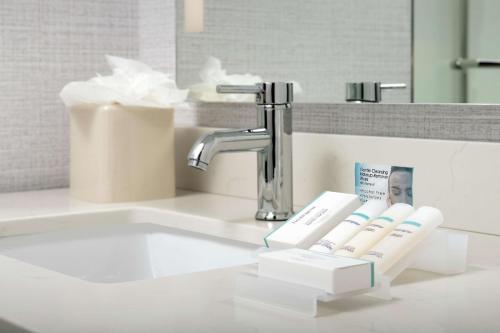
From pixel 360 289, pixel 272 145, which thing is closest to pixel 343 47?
pixel 272 145

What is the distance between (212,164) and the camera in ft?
4.95

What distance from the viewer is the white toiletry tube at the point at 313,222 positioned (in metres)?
0.94

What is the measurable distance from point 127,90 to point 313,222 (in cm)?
56

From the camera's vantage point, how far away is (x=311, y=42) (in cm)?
131

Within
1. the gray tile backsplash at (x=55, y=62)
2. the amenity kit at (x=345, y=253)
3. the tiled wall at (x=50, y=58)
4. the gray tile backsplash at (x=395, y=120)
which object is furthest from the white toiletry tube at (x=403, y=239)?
the tiled wall at (x=50, y=58)

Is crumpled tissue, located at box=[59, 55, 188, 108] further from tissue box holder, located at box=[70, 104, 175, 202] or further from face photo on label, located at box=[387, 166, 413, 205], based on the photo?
face photo on label, located at box=[387, 166, 413, 205]

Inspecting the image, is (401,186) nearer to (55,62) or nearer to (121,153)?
(121,153)

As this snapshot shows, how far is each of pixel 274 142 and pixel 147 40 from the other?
1.84ft

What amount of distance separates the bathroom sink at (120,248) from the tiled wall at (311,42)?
0.28m

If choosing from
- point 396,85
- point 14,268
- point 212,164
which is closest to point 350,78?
point 396,85

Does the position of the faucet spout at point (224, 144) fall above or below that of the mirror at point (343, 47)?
below

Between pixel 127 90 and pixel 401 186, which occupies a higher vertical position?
pixel 127 90

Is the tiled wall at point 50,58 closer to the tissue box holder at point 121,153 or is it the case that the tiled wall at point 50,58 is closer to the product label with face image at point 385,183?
the tissue box holder at point 121,153

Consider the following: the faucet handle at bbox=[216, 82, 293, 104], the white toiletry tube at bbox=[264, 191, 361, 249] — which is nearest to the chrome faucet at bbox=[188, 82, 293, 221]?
the faucet handle at bbox=[216, 82, 293, 104]
